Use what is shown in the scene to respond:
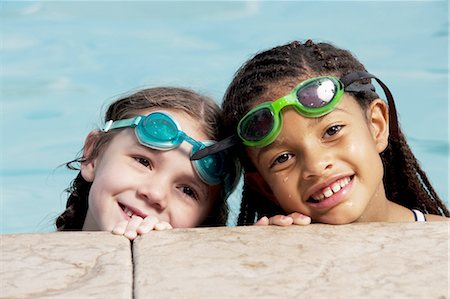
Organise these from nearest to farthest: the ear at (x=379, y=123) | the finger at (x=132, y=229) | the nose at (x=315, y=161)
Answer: the finger at (x=132, y=229)
the nose at (x=315, y=161)
the ear at (x=379, y=123)

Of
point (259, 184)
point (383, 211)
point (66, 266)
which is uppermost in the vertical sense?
point (66, 266)

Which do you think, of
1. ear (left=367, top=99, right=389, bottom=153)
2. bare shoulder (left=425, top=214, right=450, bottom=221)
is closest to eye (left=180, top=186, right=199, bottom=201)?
ear (left=367, top=99, right=389, bottom=153)

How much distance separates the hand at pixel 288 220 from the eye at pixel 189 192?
2.12 ft

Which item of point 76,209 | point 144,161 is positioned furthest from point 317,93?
point 76,209

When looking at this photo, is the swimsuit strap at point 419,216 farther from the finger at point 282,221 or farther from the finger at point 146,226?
the finger at point 146,226

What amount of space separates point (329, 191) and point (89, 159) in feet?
4.43

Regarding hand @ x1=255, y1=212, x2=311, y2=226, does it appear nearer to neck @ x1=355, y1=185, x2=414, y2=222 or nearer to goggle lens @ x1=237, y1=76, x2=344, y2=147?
goggle lens @ x1=237, y1=76, x2=344, y2=147

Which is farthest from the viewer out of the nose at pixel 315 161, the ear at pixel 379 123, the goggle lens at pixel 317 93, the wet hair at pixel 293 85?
the ear at pixel 379 123

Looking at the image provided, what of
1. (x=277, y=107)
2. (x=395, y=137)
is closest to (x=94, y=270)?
(x=277, y=107)

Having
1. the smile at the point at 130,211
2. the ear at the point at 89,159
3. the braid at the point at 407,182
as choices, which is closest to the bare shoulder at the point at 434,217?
the braid at the point at 407,182

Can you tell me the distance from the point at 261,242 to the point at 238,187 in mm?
1307

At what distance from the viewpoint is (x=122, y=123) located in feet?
13.2

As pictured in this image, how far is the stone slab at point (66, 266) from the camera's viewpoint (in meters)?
2.42

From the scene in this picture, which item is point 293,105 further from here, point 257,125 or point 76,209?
point 76,209
